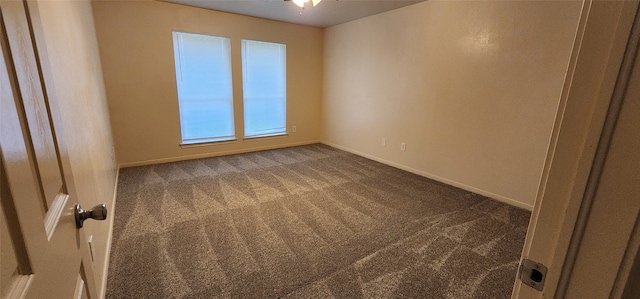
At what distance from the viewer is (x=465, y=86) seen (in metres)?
3.19

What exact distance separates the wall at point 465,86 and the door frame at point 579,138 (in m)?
2.75

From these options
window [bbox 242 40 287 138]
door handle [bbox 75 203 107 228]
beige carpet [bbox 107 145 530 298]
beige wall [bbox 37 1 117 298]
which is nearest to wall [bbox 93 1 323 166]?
window [bbox 242 40 287 138]

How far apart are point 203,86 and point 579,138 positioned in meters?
4.60

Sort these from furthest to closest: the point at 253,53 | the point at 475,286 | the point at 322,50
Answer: the point at 322,50 < the point at 253,53 < the point at 475,286

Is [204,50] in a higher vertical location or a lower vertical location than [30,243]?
higher

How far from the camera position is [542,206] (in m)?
0.49

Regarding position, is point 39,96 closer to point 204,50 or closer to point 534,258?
point 534,258

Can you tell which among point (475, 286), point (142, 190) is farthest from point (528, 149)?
point (142, 190)

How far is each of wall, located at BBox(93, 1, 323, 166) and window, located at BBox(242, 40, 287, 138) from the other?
15cm

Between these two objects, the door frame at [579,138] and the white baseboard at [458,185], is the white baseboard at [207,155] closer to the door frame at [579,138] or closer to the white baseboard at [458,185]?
the white baseboard at [458,185]

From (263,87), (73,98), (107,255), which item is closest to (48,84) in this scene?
(73,98)

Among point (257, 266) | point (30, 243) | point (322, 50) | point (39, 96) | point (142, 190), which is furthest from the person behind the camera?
point (322, 50)

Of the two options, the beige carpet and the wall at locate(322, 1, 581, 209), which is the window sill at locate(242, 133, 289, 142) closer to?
the beige carpet

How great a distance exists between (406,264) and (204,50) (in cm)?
412
